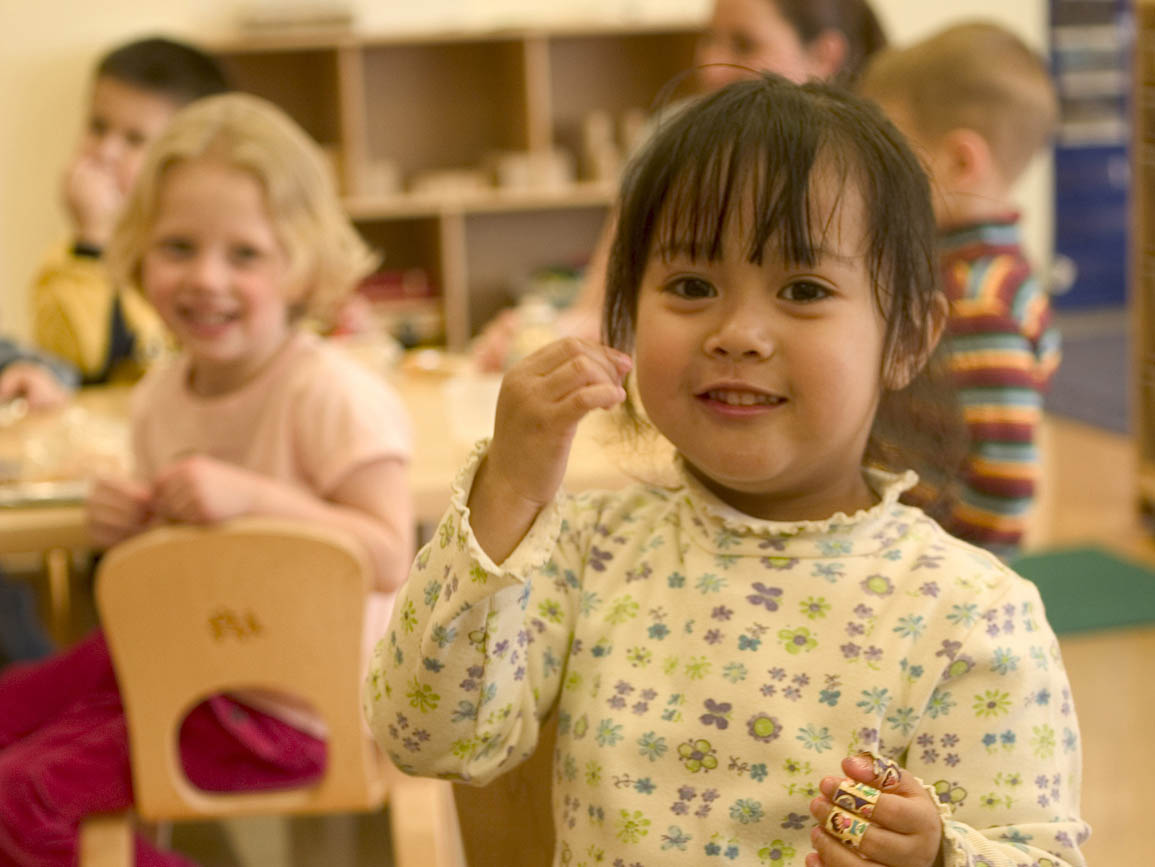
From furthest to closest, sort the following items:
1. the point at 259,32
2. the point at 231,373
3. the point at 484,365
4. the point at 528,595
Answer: the point at 259,32 < the point at 484,365 < the point at 231,373 < the point at 528,595

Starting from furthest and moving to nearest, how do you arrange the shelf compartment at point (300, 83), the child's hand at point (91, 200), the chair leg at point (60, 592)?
the shelf compartment at point (300, 83) < the child's hand at point (91, 200) < the chair leg at point (60, 592)

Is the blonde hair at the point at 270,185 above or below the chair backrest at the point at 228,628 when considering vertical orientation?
above

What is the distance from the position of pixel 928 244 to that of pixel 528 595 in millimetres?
327

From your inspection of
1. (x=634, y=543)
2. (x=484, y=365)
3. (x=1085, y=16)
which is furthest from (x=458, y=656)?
(x=1085, y=16)

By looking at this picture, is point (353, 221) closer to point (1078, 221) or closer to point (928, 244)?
point (1078, 221)

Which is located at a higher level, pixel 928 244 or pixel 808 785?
pixel 928 244

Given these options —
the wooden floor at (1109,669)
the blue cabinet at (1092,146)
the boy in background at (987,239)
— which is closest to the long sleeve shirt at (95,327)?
the boy in background at (987,239)

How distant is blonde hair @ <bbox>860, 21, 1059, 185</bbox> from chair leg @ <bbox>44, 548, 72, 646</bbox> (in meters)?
1.44

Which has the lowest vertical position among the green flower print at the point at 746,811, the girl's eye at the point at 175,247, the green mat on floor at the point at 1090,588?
the green mat on floor at the point at 1090,588

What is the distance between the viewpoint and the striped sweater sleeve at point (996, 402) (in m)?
1.57

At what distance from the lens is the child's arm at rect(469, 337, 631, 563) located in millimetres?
Answer: 765

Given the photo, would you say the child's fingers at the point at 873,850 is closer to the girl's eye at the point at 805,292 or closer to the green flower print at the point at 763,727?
the green flower print at the point at 763,727

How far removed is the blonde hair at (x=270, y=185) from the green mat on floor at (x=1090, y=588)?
6.34 feet

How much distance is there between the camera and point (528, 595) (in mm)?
806
